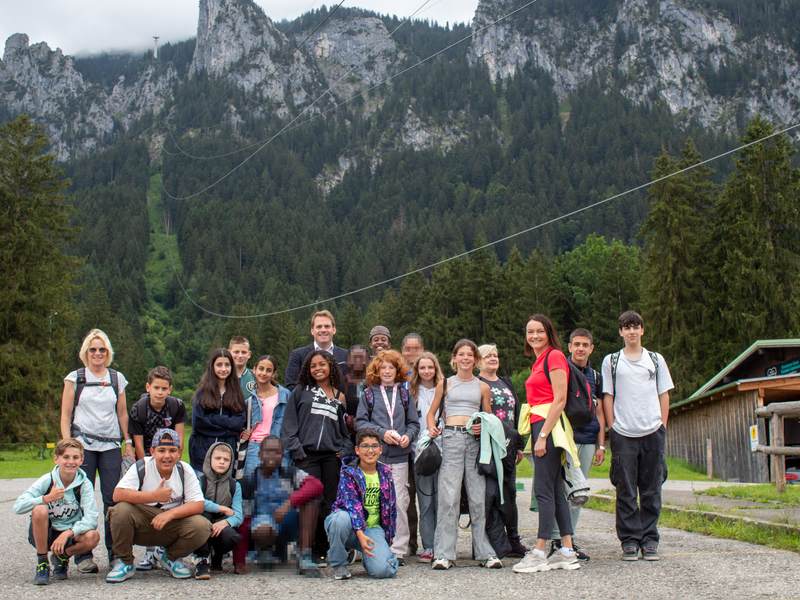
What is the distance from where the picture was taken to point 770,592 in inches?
183

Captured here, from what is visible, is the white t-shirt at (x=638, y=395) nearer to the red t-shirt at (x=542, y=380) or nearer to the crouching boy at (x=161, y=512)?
the red t-shirt at (x=542, y=380)

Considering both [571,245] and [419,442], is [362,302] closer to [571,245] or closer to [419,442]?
[571,245]

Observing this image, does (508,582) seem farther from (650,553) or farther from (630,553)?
(650,553)

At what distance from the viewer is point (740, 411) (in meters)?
18.5

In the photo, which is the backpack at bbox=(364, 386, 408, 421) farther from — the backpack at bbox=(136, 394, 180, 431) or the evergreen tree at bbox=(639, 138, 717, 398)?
the evergreen tree at bbox=(639, 138, 717, 398)

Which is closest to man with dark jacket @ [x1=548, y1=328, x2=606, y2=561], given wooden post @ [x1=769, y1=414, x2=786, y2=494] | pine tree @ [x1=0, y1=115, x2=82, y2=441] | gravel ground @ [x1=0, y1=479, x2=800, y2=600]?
gravel ground @ [x1=0, y1=479, x2=800, y2=600]

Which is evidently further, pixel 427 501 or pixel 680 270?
pixel 680 270

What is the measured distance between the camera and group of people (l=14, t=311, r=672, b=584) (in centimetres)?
562

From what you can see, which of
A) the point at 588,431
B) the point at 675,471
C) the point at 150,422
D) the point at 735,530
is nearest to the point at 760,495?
the point at 735,530

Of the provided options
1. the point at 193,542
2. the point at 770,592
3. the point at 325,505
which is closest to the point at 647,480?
the point at 770,592

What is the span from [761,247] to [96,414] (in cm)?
3089

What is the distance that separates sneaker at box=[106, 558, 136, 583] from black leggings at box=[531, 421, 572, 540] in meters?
3.17

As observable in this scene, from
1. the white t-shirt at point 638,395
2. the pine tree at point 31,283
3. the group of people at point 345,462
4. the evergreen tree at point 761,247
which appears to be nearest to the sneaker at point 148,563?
the group of people at point 345,462

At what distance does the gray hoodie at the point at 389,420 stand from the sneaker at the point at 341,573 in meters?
1.09
